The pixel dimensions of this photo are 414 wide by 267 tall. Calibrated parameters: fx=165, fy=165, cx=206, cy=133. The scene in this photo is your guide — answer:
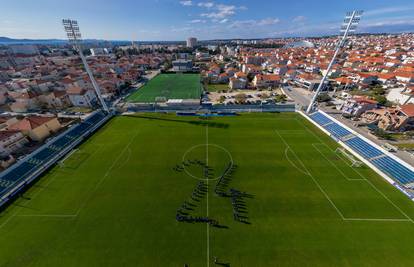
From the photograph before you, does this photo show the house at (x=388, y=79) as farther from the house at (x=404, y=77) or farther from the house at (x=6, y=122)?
the house at (x=6, y=122)

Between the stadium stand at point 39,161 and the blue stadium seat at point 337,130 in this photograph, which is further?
the blue stadium seat at point 337,130

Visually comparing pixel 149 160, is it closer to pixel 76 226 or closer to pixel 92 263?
pixel 76 226

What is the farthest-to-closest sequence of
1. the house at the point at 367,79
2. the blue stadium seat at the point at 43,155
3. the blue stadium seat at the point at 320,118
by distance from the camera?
the house at the point at 367,79 < the blue stadium seat at the point at 320,118 < the blue stadium seat at the point at 43,155

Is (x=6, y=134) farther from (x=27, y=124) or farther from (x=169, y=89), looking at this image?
(x=169, y=89)

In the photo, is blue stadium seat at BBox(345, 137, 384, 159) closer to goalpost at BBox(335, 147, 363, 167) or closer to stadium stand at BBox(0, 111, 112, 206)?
goalpost at BBox(335, 147, 363, 167)

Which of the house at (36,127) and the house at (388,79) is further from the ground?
the house at (388,79)

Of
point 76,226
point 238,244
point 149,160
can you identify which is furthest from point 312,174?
point 76,226

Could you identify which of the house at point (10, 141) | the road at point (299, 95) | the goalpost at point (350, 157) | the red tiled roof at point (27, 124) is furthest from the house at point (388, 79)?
the house at point (10, 141)
